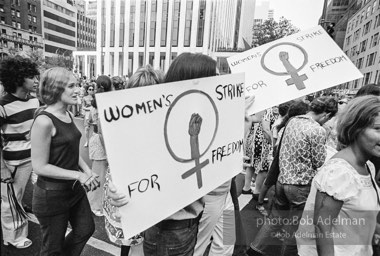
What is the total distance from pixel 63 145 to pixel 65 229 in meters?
0.65

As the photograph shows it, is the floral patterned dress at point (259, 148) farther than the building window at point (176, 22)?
No

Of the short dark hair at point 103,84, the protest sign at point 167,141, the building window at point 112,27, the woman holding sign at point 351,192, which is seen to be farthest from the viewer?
the building window at point 112,27

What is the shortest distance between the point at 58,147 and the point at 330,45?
2.25 meters

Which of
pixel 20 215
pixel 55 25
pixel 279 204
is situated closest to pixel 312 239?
pixel 279 204

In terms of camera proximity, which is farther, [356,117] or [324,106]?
[324,106]

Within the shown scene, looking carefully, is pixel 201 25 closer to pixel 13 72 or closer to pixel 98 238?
pixel 13 72

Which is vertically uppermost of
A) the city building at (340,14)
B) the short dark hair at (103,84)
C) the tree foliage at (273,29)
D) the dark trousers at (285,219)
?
the city building at (340,14)

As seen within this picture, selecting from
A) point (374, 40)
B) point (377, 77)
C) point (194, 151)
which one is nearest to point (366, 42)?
point (374, 40)

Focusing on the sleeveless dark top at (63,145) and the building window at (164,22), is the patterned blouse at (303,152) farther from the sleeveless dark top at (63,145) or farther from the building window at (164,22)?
the building window at (164,22)

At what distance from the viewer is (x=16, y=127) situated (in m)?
2.46

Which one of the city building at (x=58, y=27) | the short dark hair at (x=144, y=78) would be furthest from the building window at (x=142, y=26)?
the short dark hair at (x=144, y=78)

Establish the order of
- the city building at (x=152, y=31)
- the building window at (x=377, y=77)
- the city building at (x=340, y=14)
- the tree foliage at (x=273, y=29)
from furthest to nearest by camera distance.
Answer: the city building at (x=340, y=14)
the city building at (x=152, y=31)
the building window at (x=377, y=77)
the tree foliage at (x=273, y=29)

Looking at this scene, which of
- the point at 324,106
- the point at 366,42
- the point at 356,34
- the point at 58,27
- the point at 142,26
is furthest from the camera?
the point at 58,27

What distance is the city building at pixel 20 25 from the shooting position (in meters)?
59.5
